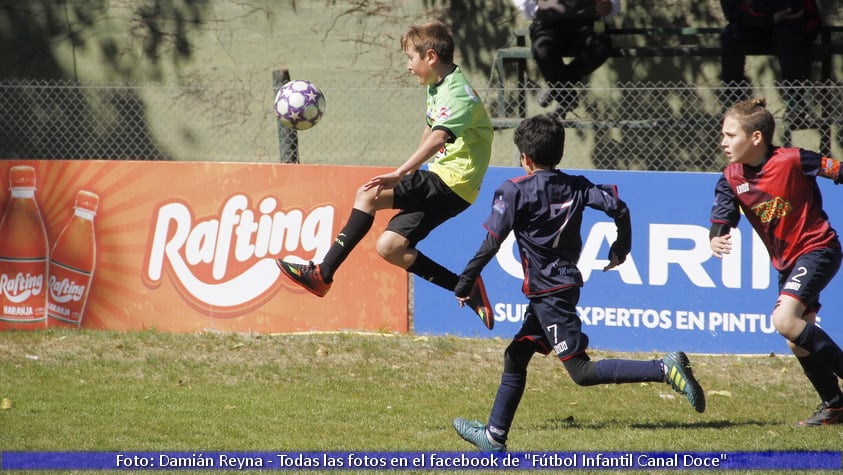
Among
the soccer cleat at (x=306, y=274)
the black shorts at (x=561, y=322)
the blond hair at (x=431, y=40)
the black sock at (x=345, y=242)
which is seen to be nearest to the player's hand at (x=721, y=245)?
the black shorts at (x=561, y=322)

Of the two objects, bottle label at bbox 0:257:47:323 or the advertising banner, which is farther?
bottle label at bbox 0:257:47:323

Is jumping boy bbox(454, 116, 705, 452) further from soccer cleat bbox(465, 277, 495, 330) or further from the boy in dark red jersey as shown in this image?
soccer cleat bbox(465, 277, 495, 330)

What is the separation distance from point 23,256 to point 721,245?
6890mm

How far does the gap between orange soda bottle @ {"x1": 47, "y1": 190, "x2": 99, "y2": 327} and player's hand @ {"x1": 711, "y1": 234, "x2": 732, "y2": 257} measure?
6.22 metres

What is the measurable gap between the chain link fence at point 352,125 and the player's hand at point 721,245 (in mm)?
5355

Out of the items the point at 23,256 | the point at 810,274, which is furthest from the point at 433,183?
the point at 23,256

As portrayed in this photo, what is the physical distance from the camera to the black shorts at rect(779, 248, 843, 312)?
586 centimetres

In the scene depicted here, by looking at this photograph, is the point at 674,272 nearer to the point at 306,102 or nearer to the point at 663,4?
the point at 306,102

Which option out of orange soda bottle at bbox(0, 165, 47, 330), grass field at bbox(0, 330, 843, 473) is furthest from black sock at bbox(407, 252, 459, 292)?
orange soda bottle at bbox(0, 165, 47, 330)

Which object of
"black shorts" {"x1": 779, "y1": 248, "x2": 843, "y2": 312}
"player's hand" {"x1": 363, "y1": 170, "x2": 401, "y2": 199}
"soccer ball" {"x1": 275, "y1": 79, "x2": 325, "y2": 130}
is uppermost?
"soccer ball" {"x1": 275, "y1": 79, "x2": 325, "y2": 130}

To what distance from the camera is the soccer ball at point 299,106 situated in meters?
8.21

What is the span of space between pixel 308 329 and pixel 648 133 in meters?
5.00

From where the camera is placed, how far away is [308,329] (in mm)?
9727
